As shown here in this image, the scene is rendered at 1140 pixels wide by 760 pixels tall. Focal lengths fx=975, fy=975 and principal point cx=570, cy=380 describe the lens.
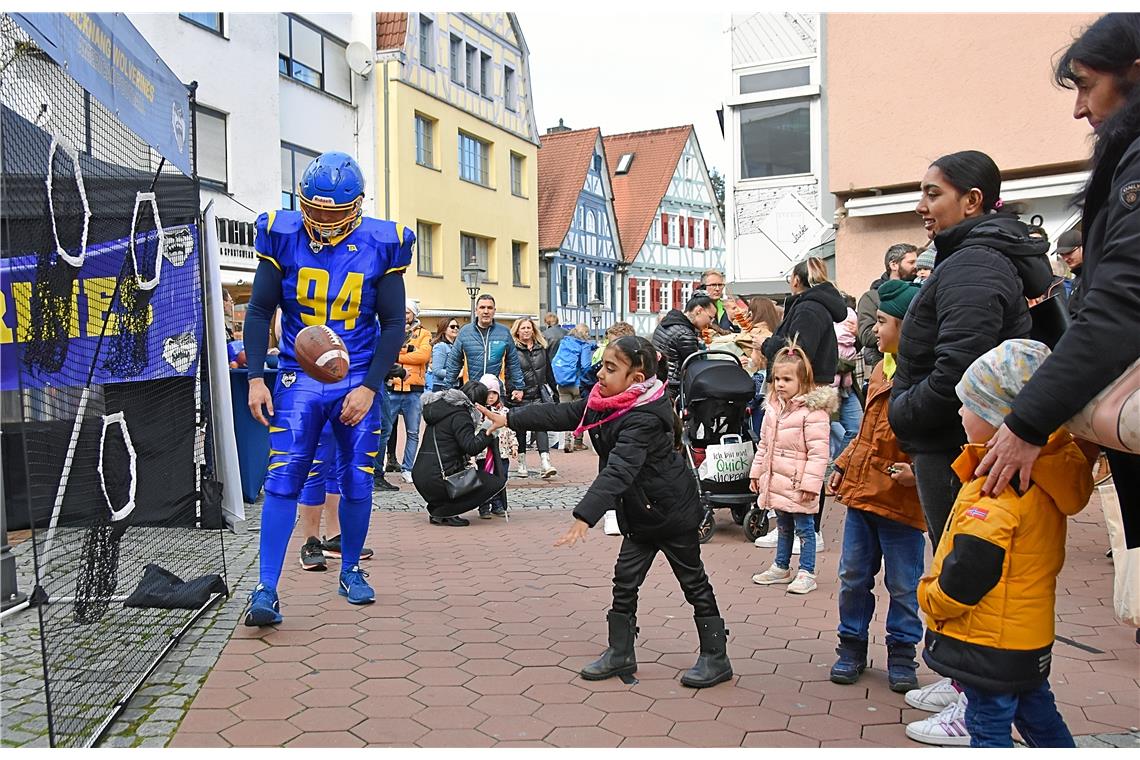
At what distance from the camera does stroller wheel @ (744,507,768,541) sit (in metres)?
7.03

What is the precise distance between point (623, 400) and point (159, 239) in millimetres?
2643

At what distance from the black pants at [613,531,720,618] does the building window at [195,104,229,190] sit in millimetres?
16335

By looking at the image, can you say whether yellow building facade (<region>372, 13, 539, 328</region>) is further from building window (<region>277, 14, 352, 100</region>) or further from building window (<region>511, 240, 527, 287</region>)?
building window (<region>277, 14, 352, 100</region>)

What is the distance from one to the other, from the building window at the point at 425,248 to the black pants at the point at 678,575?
23024 mm

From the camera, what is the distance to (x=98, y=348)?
4.34 meters

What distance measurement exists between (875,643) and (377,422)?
262cm

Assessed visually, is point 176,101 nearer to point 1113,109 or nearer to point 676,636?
point 676,636

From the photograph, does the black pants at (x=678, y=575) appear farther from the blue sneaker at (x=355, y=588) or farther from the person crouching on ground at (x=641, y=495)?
the blue sneaker at (x=355, y=588)

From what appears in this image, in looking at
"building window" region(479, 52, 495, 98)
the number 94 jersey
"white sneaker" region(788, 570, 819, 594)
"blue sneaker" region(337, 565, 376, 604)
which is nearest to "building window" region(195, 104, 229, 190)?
"building window" region(479, 52, 495, 98)

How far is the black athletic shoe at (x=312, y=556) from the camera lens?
19.2ft

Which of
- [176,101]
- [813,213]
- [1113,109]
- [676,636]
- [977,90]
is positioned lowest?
[676,636]

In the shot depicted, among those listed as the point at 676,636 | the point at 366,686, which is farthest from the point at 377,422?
the point at 676,636

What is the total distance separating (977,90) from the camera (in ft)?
54.3

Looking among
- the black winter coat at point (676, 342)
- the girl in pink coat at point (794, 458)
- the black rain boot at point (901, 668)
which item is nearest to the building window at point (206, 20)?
Result: the black winter coat at point (676, 342)
